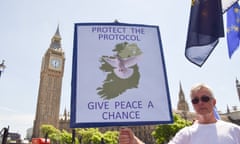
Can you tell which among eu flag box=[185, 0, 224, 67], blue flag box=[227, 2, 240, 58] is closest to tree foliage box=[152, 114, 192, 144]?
blue flag box=[227, 2, 240, 58]

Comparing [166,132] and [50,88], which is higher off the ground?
[50,88]

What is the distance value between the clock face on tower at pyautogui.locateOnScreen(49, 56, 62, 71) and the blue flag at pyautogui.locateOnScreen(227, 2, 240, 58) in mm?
96363

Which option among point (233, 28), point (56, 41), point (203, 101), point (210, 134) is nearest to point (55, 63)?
point (56, 41)

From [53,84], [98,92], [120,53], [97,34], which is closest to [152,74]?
[120,53]

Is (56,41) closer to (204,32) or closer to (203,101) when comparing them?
(204,32)

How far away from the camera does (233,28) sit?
5.25 m

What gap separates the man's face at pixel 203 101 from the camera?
2.20m

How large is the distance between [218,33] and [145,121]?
107 inches

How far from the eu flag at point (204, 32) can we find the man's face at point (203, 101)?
2.10m

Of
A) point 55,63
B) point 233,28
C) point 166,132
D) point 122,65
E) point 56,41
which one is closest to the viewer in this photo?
point 122,65

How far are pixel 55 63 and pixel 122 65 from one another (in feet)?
330

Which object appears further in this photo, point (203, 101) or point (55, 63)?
point (55, 63)

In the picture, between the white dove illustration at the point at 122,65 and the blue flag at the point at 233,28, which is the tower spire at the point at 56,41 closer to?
the blue flag at the point at 233,28

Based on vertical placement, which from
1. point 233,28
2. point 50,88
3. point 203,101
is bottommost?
point 203,101
